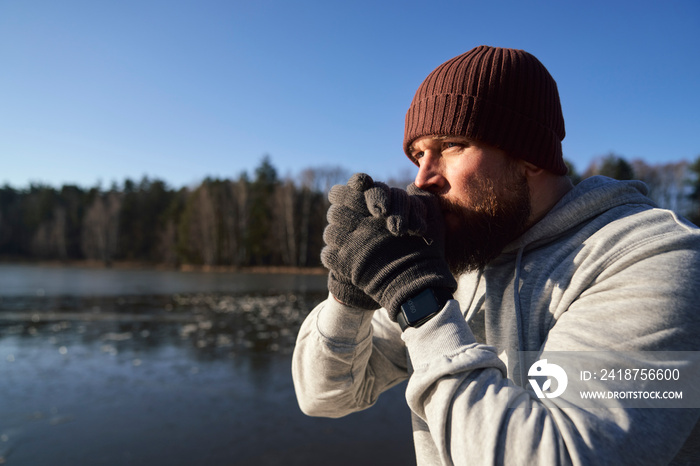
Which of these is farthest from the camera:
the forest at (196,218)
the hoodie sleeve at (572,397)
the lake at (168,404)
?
the forest at (196,218)

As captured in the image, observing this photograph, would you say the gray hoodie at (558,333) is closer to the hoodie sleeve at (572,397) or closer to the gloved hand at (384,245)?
the hoodie sleeve at (572,397)

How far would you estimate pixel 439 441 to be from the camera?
1058mm

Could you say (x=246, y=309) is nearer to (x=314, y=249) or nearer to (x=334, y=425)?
(x=334, y=425)

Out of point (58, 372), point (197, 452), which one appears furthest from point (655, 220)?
point (58, 372)

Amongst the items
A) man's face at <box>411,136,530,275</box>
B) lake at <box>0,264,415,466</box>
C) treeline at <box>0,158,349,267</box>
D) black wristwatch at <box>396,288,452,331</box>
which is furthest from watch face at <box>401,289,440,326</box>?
treeline at <box>0,158,349,267</box>

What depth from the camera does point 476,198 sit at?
153cm

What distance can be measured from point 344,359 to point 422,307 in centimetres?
Answer: 59

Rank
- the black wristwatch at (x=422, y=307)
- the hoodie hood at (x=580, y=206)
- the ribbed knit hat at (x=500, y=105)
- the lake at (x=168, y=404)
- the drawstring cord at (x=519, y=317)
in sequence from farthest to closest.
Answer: the lake at (x=168, y=404) → the ribbed knit hat at (x=500, y=105) → the hoodie hood at (x=580, y=206) → the drawstring cord at (x=519, y=317) → the black wristwatch at (x=422, y=307)

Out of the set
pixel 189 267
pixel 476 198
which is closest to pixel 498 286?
pixel 476 198

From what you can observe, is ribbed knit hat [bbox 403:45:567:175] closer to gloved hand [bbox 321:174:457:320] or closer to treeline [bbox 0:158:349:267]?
gloved hand [bbox 321:174:457:320]

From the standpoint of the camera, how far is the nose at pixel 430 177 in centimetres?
161

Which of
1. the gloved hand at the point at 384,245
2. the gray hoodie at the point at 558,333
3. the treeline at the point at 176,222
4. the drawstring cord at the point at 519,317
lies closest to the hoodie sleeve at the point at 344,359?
the gray hoodie at the point at 558,333

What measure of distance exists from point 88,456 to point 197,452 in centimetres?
114

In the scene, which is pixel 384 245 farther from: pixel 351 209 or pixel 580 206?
pixel 580 206
